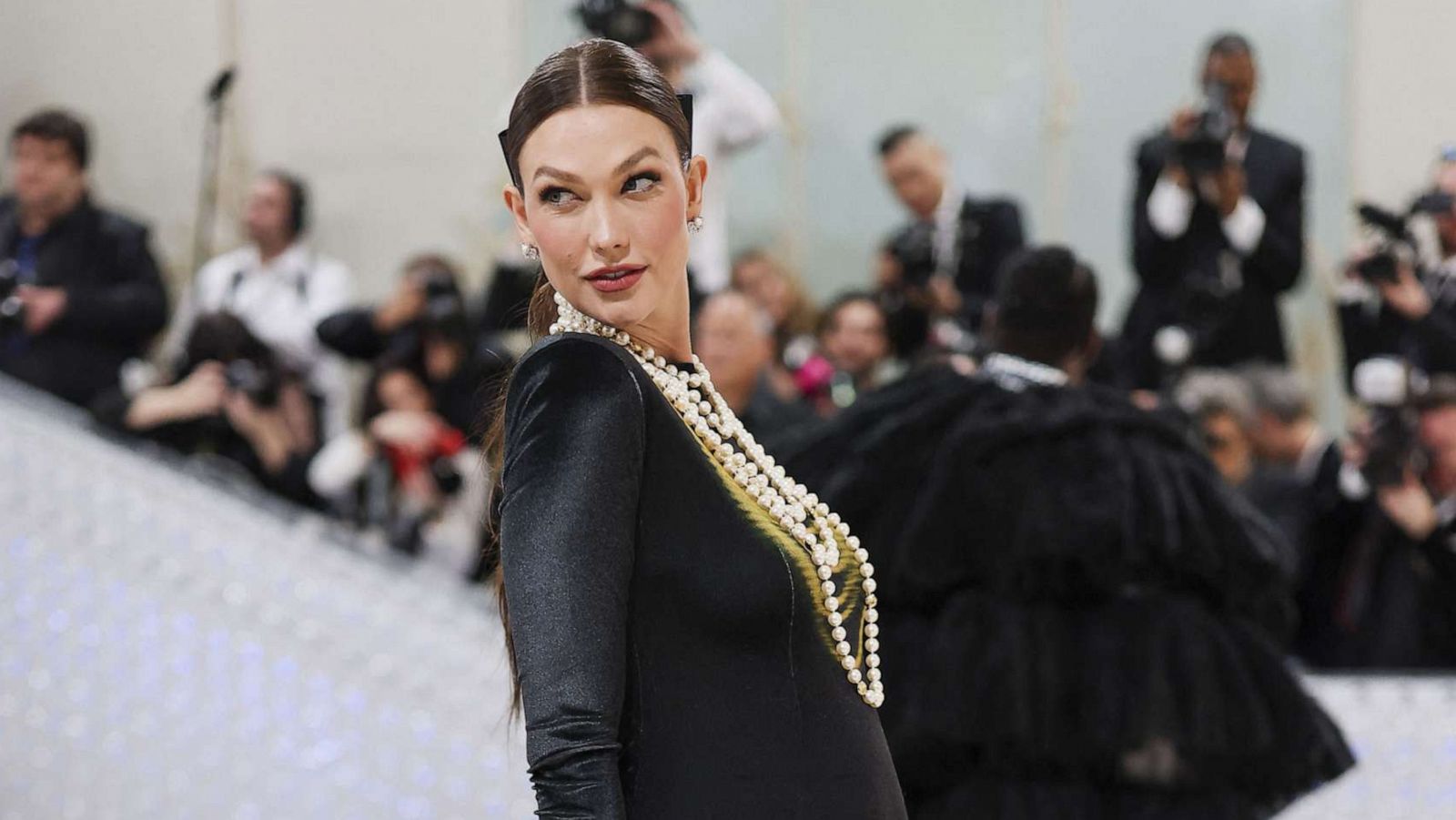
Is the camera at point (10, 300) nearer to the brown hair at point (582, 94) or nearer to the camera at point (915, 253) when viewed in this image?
the camera at point (915, 253)

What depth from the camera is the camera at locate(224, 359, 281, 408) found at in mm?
5242

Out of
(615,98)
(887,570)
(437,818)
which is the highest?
(615,98)

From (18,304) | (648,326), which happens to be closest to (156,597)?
(18,304)

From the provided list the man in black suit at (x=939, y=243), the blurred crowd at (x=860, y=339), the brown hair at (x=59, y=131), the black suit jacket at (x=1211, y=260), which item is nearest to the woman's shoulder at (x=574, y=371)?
the blurred crowd at (x=860, y=339)

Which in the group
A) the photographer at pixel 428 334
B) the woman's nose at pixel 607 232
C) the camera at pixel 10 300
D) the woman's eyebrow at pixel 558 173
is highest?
the woman's eyebrow at pixel 558 173

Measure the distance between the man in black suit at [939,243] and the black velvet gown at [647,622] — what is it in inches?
143

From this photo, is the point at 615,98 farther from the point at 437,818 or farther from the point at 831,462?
the point at 437,818

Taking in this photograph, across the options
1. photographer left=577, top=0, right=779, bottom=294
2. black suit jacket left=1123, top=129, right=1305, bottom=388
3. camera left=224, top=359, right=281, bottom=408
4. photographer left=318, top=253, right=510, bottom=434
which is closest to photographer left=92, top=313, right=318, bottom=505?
camera left=224, top=359, right=281, bottom=408

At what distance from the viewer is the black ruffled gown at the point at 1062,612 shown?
2.91 meters

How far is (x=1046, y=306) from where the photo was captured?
9.91ft

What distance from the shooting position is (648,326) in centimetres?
151

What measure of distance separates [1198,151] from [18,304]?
116 inches

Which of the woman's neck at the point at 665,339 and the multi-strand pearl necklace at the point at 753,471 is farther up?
the woman's neck at the point at 665,339

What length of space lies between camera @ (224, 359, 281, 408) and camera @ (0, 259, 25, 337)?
53 cm
